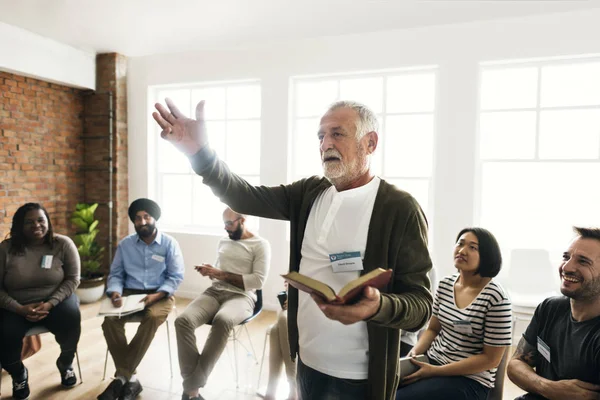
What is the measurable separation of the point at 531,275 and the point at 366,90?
8.40 feet

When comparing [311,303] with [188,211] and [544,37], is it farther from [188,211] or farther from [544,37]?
[188,211]

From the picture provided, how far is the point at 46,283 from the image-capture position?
9.77ft

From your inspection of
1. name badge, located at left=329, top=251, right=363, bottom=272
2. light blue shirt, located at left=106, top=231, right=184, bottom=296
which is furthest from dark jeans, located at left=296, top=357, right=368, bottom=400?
light blue shirt, located at left=106, top=231, right=184, bottom=296

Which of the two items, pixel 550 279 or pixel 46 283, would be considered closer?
pixel 46 283

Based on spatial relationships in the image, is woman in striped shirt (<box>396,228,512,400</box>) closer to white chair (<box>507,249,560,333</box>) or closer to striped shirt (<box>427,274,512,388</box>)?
striped shirt (<box>427,274,512,388</box>)

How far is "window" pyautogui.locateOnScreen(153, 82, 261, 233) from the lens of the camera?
5.18 meters

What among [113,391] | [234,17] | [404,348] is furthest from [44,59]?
[404,348]

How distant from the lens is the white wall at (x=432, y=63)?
12.6ft

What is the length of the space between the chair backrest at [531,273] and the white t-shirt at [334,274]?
10.1ft

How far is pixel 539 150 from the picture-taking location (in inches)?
158

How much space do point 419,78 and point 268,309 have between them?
318 centimetres

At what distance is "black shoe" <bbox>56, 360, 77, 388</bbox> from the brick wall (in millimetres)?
2628

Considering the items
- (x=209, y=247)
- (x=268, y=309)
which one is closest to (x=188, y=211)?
(x=209, y=247)

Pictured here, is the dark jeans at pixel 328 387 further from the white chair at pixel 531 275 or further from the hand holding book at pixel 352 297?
the white chair at pixel 531 275
